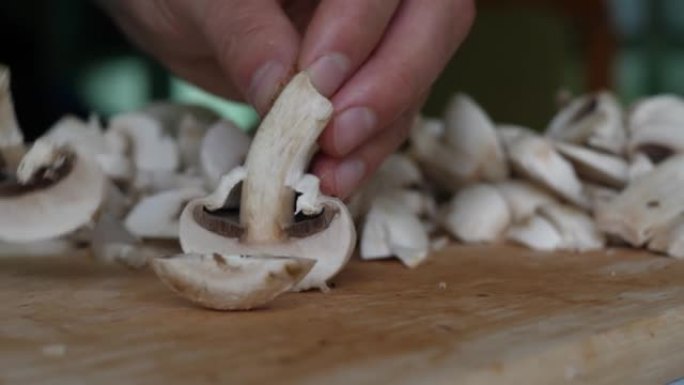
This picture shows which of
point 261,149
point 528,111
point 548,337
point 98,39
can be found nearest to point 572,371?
point 548,337

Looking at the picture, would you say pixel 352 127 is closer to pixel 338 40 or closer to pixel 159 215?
pixel 338 40

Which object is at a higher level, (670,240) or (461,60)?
(670,240)

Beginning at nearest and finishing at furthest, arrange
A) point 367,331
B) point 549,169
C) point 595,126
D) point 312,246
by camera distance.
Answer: point 367,331 → point 312,246 → point 549,169 → point 595,126

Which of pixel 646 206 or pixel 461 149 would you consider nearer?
pixel 646 206

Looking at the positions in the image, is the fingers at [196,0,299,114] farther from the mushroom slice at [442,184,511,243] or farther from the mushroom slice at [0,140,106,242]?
the mushroom slice at [442,184,511,243]

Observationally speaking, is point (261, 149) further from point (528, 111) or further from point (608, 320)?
point (528, 111)

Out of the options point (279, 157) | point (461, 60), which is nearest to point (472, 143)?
point (279, 157)

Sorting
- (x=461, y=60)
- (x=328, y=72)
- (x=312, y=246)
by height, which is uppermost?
(x=328, y=72)

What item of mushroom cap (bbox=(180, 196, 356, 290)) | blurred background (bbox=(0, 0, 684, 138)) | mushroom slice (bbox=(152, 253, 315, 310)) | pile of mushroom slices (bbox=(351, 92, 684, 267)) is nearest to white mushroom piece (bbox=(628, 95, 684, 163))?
pile of mushroom slices (bbox=(351, 92, 684, 267))
